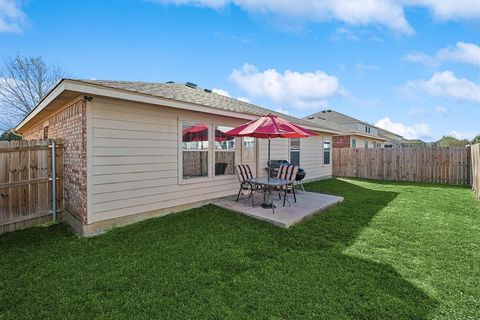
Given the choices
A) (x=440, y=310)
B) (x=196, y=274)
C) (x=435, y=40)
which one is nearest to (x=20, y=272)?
(x=196, y=274)

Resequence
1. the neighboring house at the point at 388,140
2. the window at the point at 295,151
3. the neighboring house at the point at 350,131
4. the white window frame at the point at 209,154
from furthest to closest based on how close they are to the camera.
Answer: the neighboring house at the point at 388,140 → the neighboring house at the point at 350,131 → the window at the point at 295,151 → the white window frame at the point at 209,154

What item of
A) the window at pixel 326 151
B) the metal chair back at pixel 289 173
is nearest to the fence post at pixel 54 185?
the metal chair back at pixel 289 173

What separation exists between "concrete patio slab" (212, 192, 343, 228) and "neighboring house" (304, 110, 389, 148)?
947 centimetres

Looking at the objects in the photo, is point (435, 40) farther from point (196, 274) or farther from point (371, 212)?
point (196, 274)

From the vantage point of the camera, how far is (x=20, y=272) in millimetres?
3119

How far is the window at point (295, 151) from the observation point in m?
9.96

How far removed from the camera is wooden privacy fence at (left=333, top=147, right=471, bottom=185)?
35.2ft

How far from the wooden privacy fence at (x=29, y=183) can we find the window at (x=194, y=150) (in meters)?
2.80

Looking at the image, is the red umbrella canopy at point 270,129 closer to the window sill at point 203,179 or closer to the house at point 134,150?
the house at point 134,150

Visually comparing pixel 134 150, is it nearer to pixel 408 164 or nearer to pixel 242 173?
pixel 242 173

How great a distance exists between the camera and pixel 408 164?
1191 centimetres

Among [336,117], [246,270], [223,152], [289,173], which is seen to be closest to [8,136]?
[223,152]

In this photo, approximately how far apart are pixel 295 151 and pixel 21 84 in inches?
886

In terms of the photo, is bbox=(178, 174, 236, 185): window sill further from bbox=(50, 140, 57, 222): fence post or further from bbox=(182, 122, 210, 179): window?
bbox=(50, 140, 57, 222): fence post
